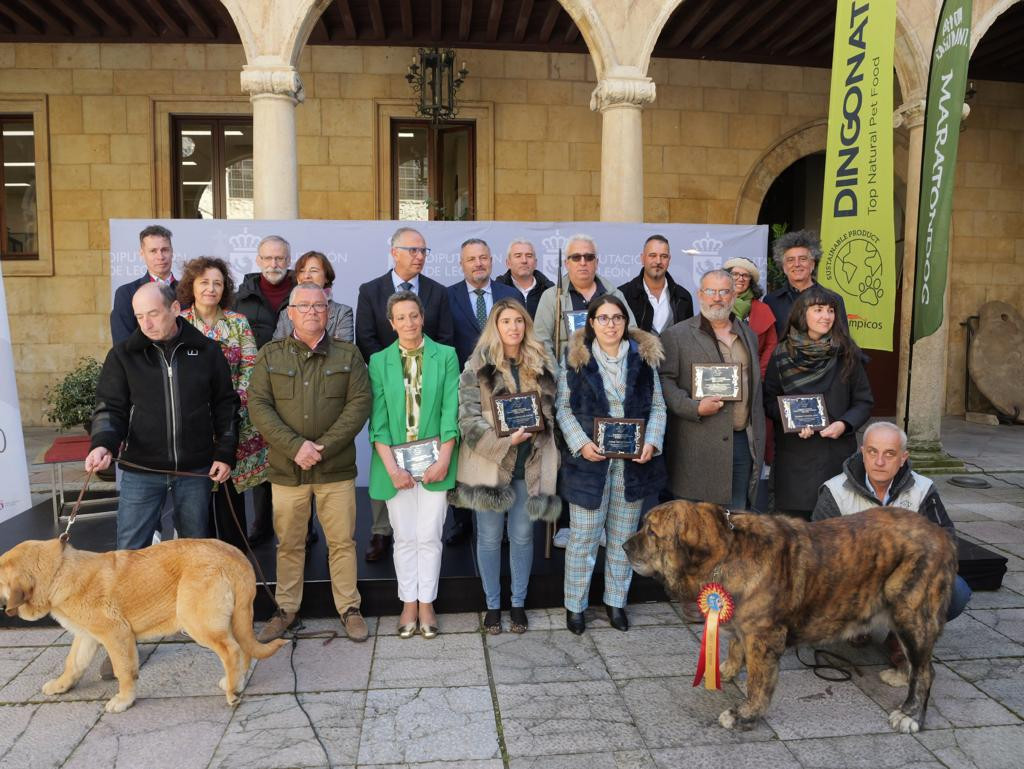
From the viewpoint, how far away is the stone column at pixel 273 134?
23.5 ft

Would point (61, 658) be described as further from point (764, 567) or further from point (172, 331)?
point (764, 567)

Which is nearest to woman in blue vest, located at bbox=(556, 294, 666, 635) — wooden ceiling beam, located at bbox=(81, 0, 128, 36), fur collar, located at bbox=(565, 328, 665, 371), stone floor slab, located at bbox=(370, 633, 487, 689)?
fur collar, located at bbox=(565, 328, 665, 371)

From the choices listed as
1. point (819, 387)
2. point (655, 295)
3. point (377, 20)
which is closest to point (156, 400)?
point (655, 295)

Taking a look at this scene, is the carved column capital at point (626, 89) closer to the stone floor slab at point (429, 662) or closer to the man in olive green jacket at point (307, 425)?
the man in olive green jacket at point (307, 425)

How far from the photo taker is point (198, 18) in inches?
368

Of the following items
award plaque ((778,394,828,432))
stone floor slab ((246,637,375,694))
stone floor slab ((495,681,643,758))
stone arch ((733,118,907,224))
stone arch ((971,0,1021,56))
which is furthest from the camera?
stone arch ((733,118,907,224))

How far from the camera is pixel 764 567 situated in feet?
10.0

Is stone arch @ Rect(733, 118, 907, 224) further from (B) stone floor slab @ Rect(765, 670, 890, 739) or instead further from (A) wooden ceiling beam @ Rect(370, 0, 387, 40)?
(B) stone floor slab @ Rect(765, 670, 890, 739)

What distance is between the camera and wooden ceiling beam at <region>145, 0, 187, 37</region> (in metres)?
9.02

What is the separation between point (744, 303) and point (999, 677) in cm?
279

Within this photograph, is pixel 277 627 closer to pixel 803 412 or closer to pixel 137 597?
pixel 137 597

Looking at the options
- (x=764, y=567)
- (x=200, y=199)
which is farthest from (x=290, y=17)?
(x=764, y=567)

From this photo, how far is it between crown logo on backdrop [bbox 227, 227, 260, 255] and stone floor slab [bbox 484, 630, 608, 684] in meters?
4.02

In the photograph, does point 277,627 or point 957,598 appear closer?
point 957,598
